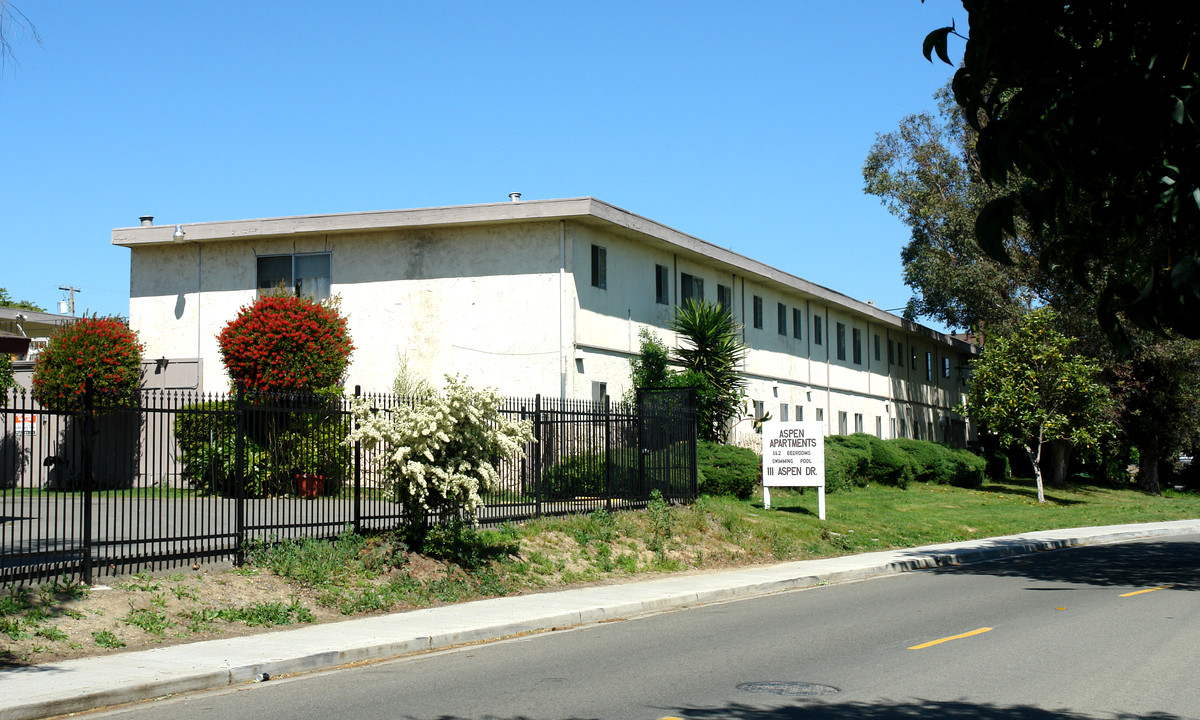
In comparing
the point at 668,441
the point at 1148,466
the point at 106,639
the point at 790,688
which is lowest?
the point at 790,688

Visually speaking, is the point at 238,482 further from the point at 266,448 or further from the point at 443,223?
the point at 443,223

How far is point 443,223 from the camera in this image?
85.9 feet

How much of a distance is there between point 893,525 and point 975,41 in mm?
22385

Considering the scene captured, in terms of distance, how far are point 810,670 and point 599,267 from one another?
1817cm

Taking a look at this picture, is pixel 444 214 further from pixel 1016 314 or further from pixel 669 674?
pixel 1016 314

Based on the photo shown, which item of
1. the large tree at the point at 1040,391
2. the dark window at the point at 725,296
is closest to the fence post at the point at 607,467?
the dark window at the point at 725,296

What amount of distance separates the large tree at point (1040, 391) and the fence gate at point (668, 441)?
1925 cm

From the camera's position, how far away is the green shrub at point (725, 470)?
25125 millimetres

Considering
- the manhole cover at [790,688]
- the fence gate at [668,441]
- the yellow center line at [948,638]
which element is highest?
the fence gate at [668,441]

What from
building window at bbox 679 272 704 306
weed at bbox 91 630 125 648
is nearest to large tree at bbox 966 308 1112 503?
building window at bbox 679 272 704 306

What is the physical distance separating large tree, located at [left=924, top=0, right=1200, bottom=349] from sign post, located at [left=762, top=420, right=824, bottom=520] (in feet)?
66.8

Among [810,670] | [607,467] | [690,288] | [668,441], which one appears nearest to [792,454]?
[668,441]

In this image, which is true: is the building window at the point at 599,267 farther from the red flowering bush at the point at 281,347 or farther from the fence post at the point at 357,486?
the fence post at the point at 357,486

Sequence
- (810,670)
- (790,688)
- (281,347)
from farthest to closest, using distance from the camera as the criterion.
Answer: (281,347) → (810,670) → (790,688)
